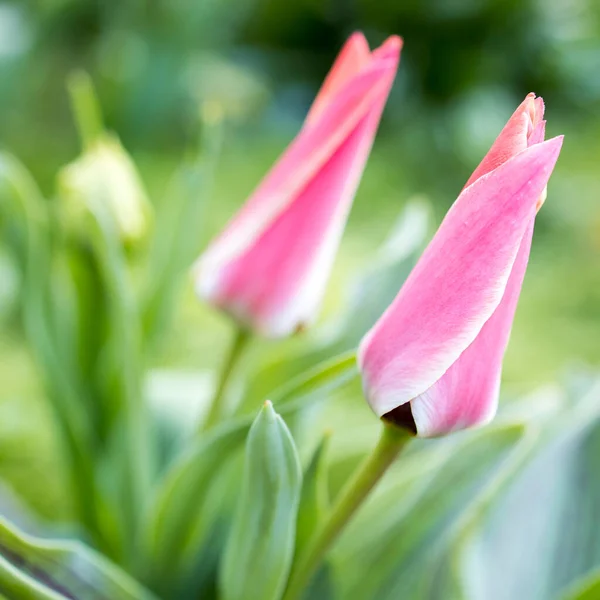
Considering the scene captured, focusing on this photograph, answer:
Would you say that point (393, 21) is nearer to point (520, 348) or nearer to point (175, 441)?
point (520, 348)

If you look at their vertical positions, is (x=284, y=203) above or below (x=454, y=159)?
below

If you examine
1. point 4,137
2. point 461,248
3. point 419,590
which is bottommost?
point 419,590

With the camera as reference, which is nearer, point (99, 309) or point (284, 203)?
point (284, 203)

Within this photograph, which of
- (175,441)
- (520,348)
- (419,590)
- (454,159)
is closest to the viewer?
(419,590)

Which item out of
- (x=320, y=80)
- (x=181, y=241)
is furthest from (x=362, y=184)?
(x=181, y=241)

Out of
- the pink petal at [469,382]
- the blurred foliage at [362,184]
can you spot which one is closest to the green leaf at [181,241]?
the blurred foliage at [362,184]

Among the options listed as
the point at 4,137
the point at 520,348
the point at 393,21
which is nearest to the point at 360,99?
the point at 520,348

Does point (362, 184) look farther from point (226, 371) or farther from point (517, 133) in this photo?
point (517, 133)
